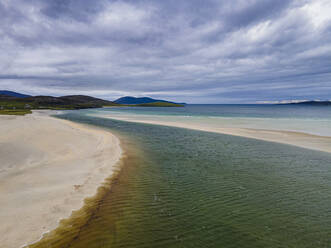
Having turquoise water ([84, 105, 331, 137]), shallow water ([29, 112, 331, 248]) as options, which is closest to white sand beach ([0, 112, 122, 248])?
shallow water ([29, 112, 331, 248])

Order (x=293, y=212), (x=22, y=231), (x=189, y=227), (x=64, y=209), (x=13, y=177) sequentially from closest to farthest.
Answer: (x=22, y=231) < (x=189, y=227) < (x=64, y=209) < (x=293, y=212) < (x=13, y=177)

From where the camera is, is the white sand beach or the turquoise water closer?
the white sand beach

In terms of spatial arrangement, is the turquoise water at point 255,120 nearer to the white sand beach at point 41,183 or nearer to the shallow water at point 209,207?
the shallow water at point 209,207

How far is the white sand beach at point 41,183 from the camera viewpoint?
6309 mm

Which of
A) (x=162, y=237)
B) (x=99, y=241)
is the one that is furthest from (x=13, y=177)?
(x=162, y=237)

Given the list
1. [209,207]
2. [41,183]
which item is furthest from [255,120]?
[41,183]

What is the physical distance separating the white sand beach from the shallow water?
97cm

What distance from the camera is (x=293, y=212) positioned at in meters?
8.09

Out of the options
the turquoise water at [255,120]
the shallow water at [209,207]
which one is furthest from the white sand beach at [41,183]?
the turquoise water at [255,120]

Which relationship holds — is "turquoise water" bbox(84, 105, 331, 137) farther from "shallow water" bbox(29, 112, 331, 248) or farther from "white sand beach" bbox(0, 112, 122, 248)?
"white sand beach" bbox(0, 112, 122, 248)

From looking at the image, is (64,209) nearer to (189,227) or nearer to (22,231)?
(22,231)

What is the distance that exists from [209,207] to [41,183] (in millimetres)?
9166

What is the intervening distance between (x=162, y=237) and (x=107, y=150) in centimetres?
1297

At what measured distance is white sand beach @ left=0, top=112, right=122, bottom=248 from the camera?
6309 millimetres
